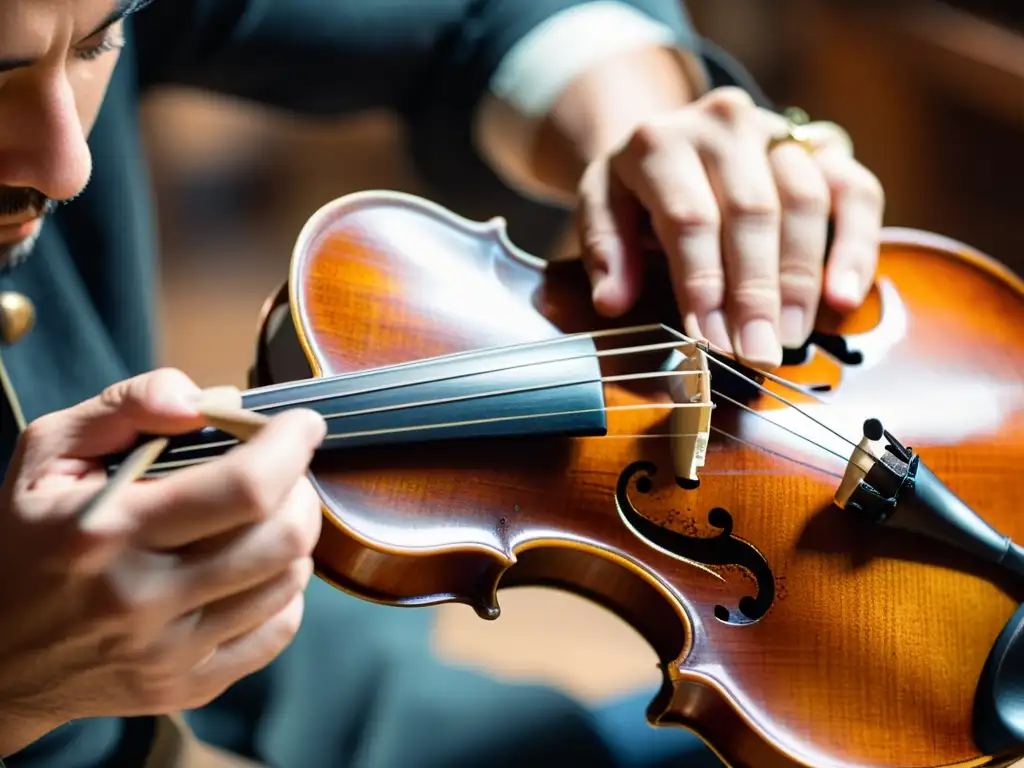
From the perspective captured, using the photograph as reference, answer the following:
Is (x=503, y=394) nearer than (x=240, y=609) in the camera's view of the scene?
No

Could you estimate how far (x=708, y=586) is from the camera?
54cm

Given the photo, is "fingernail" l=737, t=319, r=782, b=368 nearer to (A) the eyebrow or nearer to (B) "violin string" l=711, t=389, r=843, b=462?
(B) "violin string" l=711, t=389, r=843, b=462

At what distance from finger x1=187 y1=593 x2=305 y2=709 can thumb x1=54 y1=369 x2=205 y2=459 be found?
10 cm

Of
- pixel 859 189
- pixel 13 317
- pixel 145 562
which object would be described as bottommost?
pixel 13 317

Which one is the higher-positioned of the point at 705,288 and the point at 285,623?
the point at 705,288

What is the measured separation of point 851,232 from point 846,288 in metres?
0.05

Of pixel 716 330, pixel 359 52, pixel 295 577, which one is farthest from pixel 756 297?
pixel 359 52

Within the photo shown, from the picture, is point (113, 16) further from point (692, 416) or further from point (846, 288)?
point (846, 288)

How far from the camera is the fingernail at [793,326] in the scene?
613 mm

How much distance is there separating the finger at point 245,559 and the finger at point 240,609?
0.8 inches

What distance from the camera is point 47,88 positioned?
1.49 feet

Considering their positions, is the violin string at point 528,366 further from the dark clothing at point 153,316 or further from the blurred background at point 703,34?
the blurred background at point 703,34

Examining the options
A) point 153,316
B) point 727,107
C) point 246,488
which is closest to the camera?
point 246,488

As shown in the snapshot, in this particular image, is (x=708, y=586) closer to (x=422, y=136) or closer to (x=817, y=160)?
(x=817, y=160)
